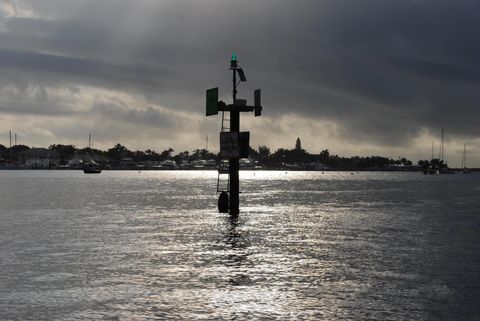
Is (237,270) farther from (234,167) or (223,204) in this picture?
(223,204)

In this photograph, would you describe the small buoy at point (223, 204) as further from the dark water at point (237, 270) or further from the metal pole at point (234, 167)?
the dark water at point (237, 270)

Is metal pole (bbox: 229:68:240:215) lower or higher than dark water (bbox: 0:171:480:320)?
higher

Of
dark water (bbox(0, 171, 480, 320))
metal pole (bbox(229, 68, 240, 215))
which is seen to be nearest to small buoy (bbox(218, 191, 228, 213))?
metal pole (bbox(229, 68, 240, 215))

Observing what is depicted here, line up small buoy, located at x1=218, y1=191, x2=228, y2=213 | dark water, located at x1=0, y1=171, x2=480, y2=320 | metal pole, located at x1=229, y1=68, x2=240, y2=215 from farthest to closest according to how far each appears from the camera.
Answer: small buoy, located at x1=218, y1=191, x2=228, y2=213 → metal pole, located at x1=229, y1=68, x2=240, y2=215 → dark water, located at x1=0, y1=171, x2=480, y2=320

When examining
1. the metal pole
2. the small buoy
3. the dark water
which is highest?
the metal pole

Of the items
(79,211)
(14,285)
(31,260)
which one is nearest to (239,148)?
(79,211)

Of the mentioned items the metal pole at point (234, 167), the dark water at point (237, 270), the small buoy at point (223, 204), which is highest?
the metal pole at point (234, 167)

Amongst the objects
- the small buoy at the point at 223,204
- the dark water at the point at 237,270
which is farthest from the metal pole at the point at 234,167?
the dark water at the point at 237,270

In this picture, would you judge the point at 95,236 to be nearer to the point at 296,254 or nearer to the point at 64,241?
the point at 64,241

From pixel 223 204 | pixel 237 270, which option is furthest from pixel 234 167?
pixel 237 270

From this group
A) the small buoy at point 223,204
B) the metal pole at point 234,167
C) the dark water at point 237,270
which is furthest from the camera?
the small buoy at point 223,204

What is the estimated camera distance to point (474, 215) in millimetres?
51625

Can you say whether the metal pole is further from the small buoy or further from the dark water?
the dark water

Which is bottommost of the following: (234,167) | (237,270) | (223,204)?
(237,270)
